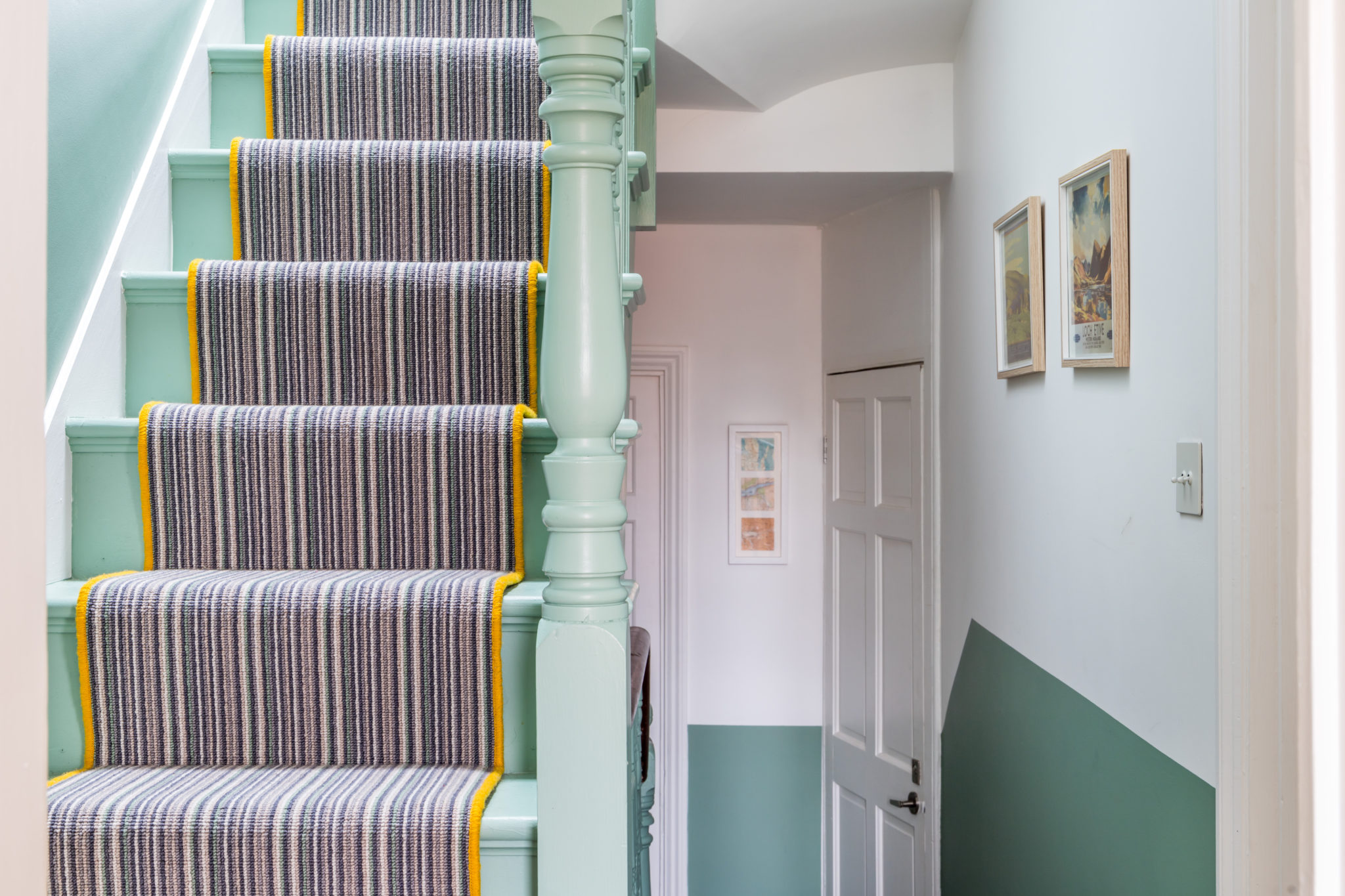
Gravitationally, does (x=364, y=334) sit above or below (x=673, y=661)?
above

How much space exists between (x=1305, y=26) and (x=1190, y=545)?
908mm

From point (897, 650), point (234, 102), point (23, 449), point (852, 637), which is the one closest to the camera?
point (23, 449)

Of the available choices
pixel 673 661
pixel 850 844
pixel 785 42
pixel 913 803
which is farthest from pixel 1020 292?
pixel 850 844

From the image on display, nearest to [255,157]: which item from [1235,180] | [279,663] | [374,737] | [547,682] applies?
[279,663]

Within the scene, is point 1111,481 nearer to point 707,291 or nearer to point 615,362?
point 615,362

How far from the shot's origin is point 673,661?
3766mm

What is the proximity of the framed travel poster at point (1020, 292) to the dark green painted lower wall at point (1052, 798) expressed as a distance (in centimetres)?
69

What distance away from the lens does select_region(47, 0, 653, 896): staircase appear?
103cm

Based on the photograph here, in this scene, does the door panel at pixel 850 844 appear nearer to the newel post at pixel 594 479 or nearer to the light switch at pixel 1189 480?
the light switch at pixel 1189 480

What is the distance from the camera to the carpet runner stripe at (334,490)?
136 centimetres

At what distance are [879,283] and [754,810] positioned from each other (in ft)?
6.68

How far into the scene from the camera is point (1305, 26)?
734 mm

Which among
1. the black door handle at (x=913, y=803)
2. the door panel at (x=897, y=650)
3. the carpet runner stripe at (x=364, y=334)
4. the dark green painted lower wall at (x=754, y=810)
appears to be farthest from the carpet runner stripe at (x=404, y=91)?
the dark green painted lower wall at (x=754, y=810)

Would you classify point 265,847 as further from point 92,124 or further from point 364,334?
point 92,124
